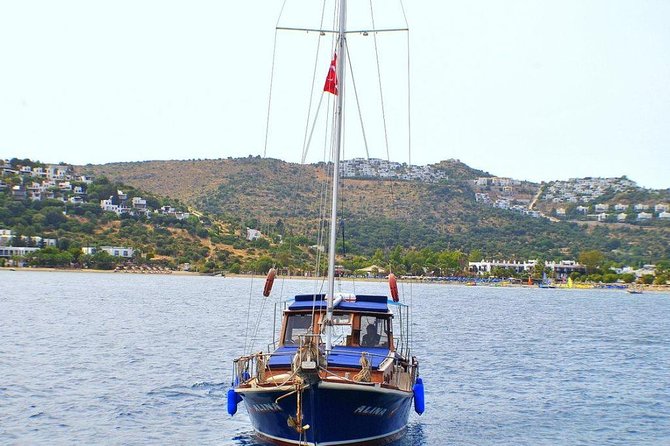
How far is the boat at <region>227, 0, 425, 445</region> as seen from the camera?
26.5m

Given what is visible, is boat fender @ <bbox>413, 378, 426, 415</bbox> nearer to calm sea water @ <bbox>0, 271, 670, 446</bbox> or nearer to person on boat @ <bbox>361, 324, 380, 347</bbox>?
calm sea water @ <bbox>0, 271, 670, 446</bbox>

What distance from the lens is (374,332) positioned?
32.9m

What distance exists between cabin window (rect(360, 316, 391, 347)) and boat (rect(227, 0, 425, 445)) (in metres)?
0.03

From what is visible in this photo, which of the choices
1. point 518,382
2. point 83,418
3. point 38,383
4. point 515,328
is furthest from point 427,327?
point 83,418

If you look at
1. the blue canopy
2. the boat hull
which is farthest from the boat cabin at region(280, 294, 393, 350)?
the boat hull

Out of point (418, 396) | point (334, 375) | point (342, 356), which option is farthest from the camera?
point (418, 396)

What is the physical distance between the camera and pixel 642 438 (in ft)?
119

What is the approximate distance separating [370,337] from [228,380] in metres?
14.4

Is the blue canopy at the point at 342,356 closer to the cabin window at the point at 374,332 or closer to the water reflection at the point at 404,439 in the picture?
the cabin window at the point at 374,332

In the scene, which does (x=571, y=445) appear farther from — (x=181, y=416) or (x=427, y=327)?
(x=427, y=327)

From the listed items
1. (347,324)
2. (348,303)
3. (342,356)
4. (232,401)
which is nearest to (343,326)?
(348,303)

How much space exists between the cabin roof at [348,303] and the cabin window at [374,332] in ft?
1.19

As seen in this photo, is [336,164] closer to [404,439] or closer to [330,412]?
[330,412]

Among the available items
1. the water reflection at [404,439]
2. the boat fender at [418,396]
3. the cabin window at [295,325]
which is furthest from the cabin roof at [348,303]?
the water reflection at [404,439]
